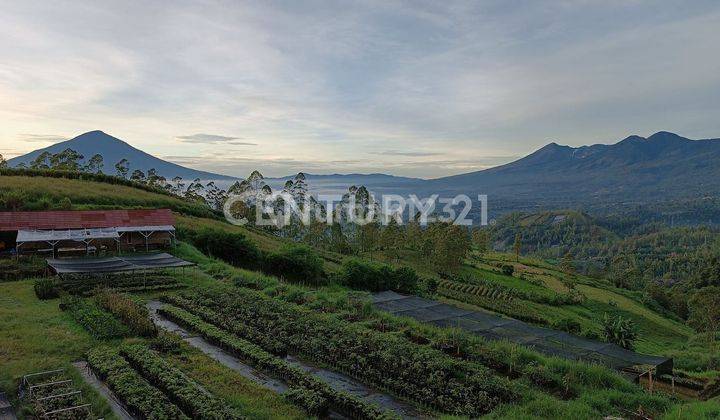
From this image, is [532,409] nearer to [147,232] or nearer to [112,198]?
[147,232]

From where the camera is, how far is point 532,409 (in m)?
11.0

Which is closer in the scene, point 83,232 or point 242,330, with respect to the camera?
point 242,330

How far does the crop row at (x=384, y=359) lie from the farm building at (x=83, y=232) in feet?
50.5

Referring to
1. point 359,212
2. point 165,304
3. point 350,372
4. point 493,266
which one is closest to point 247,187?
point 359,212

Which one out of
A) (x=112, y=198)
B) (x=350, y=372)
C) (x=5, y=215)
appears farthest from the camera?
(x=112, y=198)

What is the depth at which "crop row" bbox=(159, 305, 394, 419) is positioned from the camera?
35.2 ft

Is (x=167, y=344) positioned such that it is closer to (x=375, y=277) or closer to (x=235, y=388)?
(x=235, y=388)

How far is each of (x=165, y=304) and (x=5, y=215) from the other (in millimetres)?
16732

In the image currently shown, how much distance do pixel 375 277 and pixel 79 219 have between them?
2035 cm

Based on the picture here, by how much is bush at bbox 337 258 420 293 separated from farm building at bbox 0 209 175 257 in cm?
1294

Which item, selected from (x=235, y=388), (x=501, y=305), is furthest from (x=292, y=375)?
(x=501, y=305)

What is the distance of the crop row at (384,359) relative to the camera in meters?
11.7

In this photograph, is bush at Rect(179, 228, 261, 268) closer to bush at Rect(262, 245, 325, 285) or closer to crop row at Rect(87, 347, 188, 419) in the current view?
bush at Rect(262, 245, 325, 285)

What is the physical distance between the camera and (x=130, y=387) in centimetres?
1123
